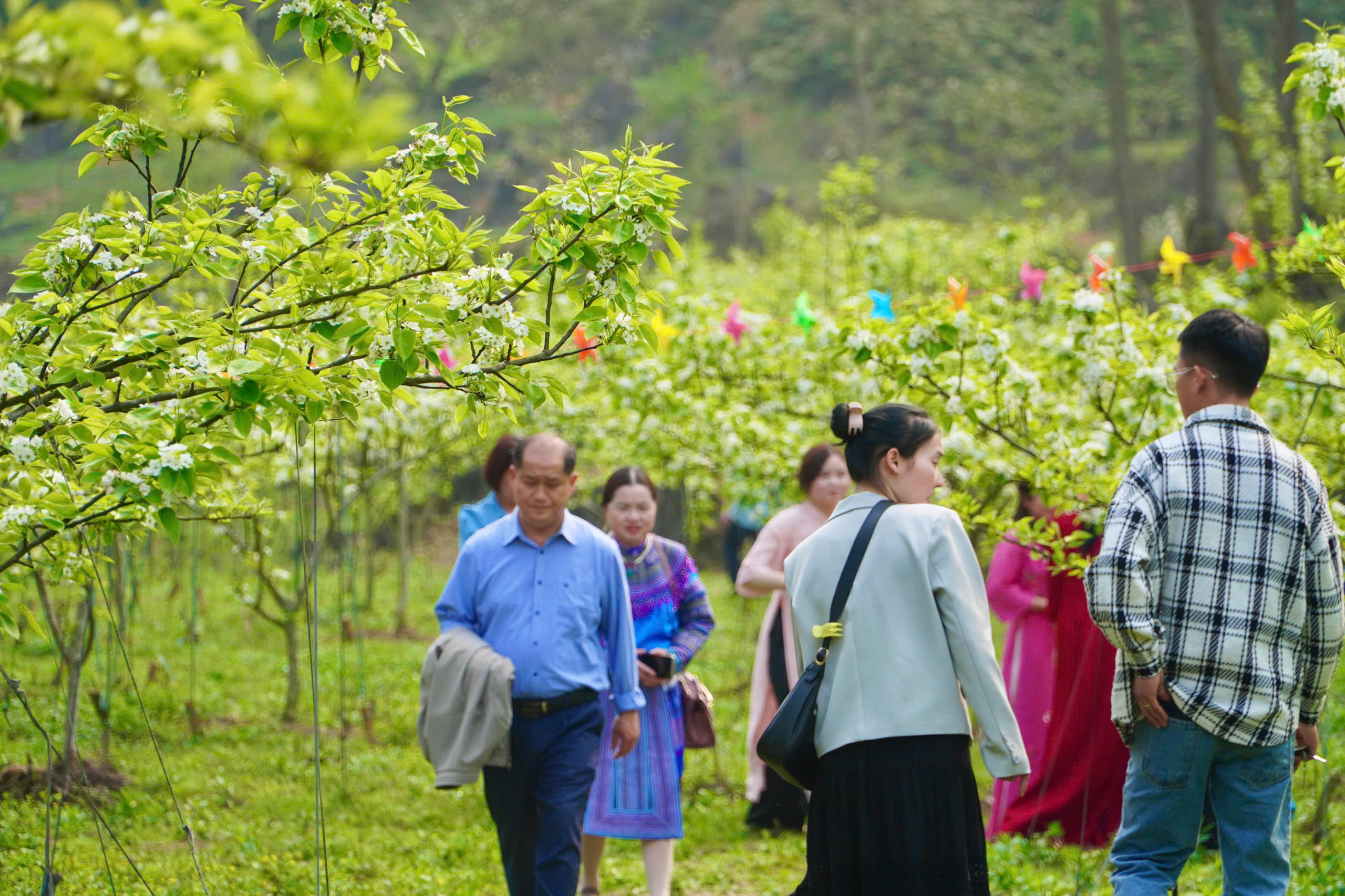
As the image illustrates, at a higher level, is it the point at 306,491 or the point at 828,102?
the point at 828,102

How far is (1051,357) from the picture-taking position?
5.34 metres

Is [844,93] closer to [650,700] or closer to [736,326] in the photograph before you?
[736,326]

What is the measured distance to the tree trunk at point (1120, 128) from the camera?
16.0 metres

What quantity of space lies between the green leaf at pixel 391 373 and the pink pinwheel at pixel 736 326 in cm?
482

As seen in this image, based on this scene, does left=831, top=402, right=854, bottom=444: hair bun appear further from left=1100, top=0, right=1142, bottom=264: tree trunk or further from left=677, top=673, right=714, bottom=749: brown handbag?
left=1100, top=0, right=1142, bottom=264: tree trunk

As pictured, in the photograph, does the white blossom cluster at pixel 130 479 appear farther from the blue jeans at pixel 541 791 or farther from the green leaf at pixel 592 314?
the blue jeans at pixel 541 791

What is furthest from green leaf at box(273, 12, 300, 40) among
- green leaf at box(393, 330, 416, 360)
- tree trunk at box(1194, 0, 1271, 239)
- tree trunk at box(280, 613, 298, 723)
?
tree trunk at box(1194, 0, 1271, 239)

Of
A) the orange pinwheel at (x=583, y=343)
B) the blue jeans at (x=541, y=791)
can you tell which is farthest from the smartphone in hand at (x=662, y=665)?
the orange pinwheel at (x=583, y=343)

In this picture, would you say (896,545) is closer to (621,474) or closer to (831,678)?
(831,678)

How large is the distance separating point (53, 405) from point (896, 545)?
198 centimetres

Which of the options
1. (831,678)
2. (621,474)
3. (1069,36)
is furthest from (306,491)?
(1069,36)

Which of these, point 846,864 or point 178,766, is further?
point 178,766

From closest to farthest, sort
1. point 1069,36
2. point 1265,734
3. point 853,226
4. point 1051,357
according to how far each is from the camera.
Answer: point 1265,734
point 1051,357
point 853,226
point 1069,36

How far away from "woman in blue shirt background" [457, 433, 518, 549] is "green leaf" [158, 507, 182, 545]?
8.04ft
